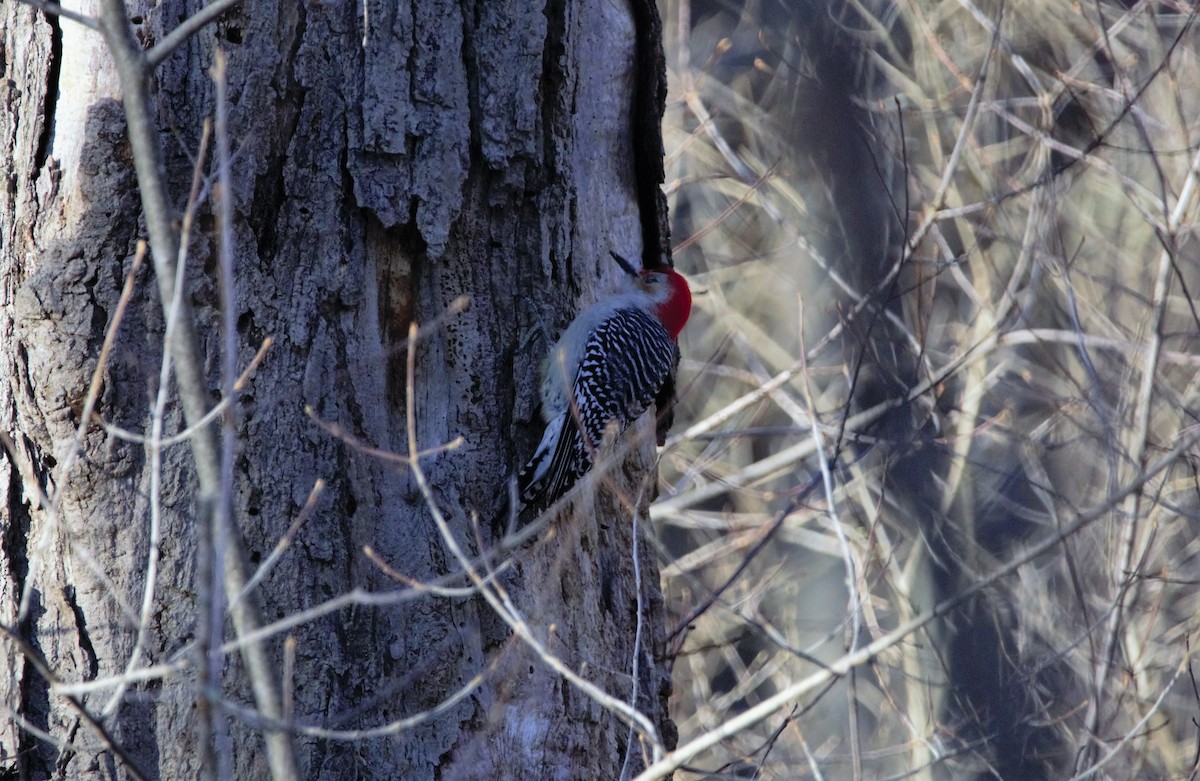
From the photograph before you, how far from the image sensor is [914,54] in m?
7.39

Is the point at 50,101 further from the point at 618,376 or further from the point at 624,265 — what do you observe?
the point at 618,376

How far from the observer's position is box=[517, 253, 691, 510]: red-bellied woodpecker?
3.37 meters

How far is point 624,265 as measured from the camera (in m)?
3.81

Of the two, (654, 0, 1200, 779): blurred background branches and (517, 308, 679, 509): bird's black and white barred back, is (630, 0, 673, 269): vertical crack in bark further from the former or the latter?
(517, 308, 679, 509): bird's black and white barred back

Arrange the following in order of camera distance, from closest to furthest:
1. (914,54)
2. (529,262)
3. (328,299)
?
(328,299) < (529,262) < (914,54)

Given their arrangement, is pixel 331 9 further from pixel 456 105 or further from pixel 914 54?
pixel 914 54

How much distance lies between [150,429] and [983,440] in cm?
566

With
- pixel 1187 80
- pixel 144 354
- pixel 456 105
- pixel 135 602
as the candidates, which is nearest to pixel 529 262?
pixel 456 105

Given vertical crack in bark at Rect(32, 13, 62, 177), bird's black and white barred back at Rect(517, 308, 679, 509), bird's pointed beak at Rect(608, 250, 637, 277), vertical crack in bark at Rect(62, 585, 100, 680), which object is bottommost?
vertical crack in bark at Rect(62, 585, 100, 680)

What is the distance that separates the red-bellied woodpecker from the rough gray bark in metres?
0.26

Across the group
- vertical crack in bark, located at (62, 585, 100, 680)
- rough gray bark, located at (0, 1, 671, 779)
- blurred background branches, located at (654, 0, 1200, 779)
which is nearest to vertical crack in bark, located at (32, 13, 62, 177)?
rough gray bark, located at (0, 1, 671, 779)

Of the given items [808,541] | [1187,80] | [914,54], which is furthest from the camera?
[808,541]

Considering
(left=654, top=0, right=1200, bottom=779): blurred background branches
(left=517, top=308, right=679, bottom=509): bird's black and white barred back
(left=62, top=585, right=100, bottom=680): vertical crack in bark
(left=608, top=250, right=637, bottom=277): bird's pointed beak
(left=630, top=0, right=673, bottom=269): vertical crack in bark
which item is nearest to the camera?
(left=62, top=585, right=100, bottom=680): vertical crack in bark

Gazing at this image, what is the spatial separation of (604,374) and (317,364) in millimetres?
1627
